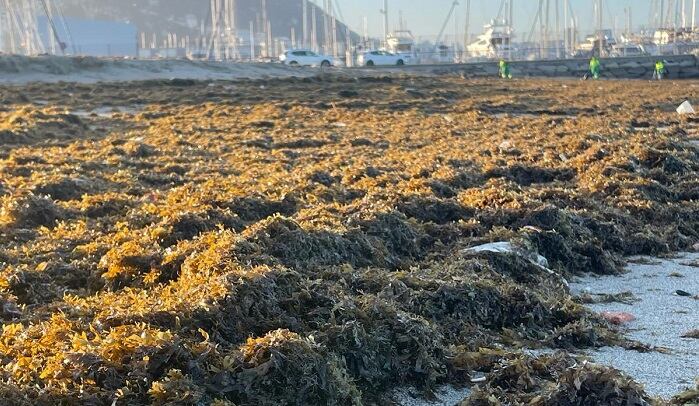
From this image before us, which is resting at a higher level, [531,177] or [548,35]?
[548,35]

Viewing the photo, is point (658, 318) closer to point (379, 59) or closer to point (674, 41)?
point (379, 59)

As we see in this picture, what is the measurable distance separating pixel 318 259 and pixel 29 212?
3387 mm

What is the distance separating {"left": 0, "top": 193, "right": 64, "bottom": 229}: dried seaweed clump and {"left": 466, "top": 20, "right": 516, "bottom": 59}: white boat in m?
65.1

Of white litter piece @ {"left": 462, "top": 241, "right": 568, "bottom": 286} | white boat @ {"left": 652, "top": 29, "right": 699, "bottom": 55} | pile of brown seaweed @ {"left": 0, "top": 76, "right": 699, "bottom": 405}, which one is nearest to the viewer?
pile of brown seaweed @ {"left": 0, "top": 76, "right": 699, "bottom": 405}

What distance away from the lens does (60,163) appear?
1113 cm

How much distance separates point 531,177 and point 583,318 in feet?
18.3

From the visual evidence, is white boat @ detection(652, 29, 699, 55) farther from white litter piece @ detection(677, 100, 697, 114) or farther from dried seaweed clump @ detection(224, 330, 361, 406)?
dried seaweed clump @ detection(224, 330, 361, 406)

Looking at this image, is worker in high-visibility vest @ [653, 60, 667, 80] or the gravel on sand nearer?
the gravel on sand

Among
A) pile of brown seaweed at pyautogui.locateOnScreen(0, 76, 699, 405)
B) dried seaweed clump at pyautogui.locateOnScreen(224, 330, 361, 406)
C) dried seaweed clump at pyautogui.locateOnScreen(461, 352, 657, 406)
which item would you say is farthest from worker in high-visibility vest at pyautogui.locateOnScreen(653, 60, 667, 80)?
dried seaweed clump at pyautogui.locateOnScreen(224, 330, 361, 406)

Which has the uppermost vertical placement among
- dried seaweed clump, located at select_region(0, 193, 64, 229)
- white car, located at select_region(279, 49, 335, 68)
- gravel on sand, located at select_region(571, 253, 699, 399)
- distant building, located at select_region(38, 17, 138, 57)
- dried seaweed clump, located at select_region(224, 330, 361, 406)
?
distant building, located at select_region(38, 17, 138, 57)

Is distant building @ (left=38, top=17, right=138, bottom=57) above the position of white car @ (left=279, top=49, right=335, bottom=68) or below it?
above

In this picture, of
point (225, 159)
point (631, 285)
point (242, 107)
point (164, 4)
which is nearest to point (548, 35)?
point (242, 107)

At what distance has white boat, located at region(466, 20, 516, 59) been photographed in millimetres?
72250

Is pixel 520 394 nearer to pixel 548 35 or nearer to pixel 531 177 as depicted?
pixel 531 177
